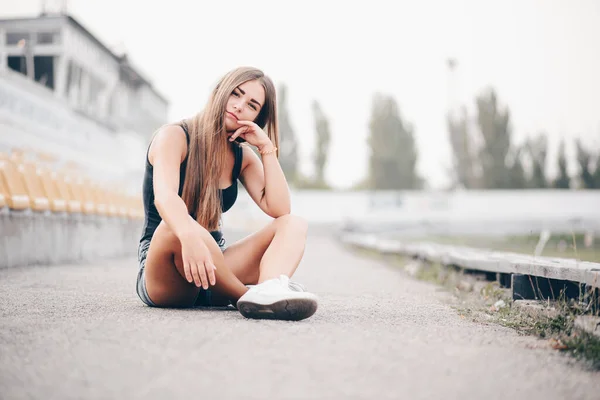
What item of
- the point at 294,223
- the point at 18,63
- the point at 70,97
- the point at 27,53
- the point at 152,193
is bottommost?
the point at 294,223

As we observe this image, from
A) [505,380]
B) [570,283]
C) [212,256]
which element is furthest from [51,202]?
[505,380]

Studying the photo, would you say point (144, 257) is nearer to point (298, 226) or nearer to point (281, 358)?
point (298, 226)

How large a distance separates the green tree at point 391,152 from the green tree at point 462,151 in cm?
326

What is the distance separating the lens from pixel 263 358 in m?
2.28

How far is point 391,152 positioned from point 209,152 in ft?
175

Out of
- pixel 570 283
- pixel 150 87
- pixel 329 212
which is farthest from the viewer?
pixel 150 87

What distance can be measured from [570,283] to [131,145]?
110 ft

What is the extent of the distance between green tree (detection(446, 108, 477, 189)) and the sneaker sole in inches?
2076

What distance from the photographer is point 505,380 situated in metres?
2.15

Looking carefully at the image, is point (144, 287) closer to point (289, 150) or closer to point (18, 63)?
point (18, 63)

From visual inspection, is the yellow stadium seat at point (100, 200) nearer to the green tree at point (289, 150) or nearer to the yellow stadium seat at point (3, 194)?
the yellow stadium seat at point (3, 194)

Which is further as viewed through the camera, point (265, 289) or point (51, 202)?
point (51, 202)

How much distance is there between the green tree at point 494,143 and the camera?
53.4m

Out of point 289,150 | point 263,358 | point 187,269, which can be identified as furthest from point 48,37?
point 289,150
